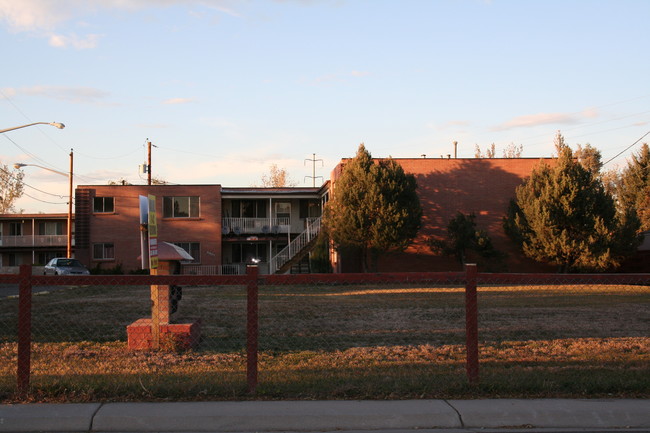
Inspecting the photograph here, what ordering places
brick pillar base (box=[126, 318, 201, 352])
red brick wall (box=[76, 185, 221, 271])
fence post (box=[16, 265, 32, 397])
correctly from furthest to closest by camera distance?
1. red brick wall (box=[76, 185, 221, 271])
2. brick pillar base (box=[126, 318, 201, 352])
3. fence post (box=[16, 265, 32, 397])

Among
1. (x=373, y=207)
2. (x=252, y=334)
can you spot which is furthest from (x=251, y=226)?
(x=252, y=334)

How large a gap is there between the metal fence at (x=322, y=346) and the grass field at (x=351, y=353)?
25 mm

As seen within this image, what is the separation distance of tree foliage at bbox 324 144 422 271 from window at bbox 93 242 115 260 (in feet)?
53.6

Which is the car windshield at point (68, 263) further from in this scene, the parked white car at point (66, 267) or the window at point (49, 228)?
the window at point (49, 228)

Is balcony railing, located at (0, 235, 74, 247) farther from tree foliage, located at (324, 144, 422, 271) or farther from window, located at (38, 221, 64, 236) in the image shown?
tree foliage, located at (324, 144, 422, 271)

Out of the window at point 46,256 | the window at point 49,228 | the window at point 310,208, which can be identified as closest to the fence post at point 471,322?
the window at point 310,208

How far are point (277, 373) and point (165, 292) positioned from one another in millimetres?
3243

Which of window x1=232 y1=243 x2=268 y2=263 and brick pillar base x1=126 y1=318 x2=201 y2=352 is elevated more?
window x1=232 y1=243 x2=268 y2=263

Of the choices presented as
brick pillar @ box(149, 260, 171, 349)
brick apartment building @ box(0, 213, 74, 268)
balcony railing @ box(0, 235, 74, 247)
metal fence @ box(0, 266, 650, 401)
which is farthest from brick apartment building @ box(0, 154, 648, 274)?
brick pillar @ box(149, 260, 171, 349)

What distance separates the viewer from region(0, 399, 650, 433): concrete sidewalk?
6.36 m

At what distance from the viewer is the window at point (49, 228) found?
53.4 meters

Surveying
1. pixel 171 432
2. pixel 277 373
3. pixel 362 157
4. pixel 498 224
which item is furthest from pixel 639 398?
pixel 498 224

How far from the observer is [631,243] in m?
31.3

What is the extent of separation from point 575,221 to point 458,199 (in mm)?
6683
